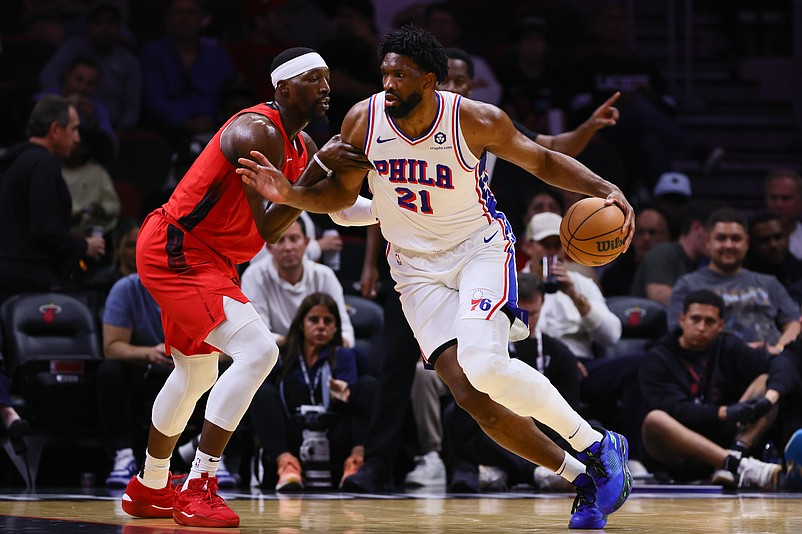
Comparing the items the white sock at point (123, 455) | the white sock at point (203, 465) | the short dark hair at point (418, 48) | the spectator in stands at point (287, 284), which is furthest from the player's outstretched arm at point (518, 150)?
the white sock at point (123, 455)

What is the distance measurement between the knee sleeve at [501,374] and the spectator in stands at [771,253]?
4967 mm

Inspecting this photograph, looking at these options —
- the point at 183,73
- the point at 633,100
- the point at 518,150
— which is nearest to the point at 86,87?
the point at 183,73

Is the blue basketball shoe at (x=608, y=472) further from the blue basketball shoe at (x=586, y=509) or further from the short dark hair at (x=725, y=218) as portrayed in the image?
the short dark hair at (x=725, y=218)

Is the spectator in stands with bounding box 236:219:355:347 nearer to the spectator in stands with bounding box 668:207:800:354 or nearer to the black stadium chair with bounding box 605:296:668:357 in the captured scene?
the black stadium chair with bounding box 605:296:668:357

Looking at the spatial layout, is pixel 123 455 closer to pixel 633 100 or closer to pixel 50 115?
pixel 50 115

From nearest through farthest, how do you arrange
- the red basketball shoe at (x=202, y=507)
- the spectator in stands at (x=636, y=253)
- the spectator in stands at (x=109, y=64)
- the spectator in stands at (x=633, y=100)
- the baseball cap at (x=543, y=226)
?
the red basketball shoe at (x=202, y=507), the baseball cap at (x=543, y=226), the spectator in stands at (x=636, y=253), the spectator in stands at (x=109, y=64), the spectator in stands at (x=633, y=100)

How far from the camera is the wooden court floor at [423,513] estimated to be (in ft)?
15.9

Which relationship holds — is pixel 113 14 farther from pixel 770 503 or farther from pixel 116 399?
pixel 770 503

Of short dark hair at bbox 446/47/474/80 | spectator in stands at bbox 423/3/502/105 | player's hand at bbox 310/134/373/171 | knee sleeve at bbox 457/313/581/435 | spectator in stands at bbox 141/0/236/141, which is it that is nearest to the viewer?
knee sleeve at bbox 457/313/581/435

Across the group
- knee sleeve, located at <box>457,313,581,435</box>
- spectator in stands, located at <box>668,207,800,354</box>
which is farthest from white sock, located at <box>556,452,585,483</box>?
spectator in stands, located at <box>668,207,800,354</box>

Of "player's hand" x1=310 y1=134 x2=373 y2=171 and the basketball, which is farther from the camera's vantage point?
"player's hand" x1=310 y1=134 x2=373 y2=171

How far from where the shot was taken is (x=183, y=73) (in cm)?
1073

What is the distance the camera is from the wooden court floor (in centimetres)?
485

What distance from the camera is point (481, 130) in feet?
16.3
